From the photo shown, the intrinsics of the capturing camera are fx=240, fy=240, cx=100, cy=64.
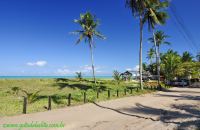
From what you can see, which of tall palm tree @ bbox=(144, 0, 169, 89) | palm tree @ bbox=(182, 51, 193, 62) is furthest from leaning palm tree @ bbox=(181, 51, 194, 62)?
tall palm tree @ bbox=(144, 0, 169, 89)

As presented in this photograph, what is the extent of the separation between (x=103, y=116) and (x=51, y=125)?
3137 mm

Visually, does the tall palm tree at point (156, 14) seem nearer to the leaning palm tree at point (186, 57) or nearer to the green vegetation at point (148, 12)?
the green vegetation at point (148, 12)

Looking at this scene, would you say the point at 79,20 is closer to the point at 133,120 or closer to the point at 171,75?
the point at 171,75

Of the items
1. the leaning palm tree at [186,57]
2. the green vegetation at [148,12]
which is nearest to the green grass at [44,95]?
the green vegetation at [148,12]

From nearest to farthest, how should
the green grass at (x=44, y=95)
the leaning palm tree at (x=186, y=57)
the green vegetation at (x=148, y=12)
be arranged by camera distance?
the green grass at (x=44, y=95) < the green vegetation at (x=148, y=12) < the leaning palm tree at (x=186, y=57)

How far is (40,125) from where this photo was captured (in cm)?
991

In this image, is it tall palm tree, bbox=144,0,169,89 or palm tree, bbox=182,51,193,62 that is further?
palm tree, bbox=182,51,193,62

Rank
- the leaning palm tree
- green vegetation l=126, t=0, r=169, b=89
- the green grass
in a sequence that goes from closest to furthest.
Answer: the green grass → green vegetation l=126, t=0, r=169, b=89 → the leaning palm tree

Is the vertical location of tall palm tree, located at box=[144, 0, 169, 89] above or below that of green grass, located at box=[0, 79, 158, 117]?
above

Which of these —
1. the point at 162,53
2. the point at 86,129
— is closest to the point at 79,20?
the point at 86,129

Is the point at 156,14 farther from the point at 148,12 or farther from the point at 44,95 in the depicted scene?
the point at 44,95

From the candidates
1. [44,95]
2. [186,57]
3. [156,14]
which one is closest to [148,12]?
[156,14]

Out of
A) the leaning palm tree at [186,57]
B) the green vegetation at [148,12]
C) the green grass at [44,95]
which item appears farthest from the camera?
the leaning palm tree at [186,57]

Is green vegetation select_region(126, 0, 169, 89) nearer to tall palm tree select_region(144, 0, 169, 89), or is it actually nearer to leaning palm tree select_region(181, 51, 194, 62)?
tall palm tree select_region(144, 0, 169, 89)
